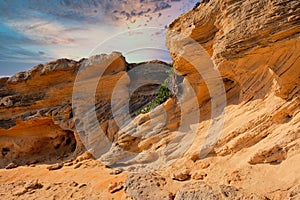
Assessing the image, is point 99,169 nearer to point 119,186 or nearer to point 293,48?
point 119,186

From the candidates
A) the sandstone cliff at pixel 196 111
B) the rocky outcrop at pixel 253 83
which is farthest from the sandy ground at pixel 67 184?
the rocky outcrop at pixel 253 83

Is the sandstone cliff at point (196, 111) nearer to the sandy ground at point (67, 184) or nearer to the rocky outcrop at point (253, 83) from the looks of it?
the rocky outcrop at point (253, 83)

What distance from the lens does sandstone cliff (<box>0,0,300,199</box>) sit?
6.05m

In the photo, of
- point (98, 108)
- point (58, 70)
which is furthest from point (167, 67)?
point (58, 70)

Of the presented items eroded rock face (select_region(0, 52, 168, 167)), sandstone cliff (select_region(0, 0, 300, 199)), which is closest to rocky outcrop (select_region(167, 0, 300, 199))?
sandstone cliff (select_region(0, 0, 300, 199))

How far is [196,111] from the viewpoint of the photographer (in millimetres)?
9352

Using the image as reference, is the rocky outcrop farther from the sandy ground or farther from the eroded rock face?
the eroded rock face

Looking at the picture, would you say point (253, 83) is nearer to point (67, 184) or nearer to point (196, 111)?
point (196, 111)

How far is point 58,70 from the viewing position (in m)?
13.1

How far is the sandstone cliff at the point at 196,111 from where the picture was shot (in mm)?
6055

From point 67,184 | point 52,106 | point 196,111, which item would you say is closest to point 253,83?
point 196,111

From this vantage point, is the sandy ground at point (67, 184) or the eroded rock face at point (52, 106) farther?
the eroded rock face at point (52, 106)

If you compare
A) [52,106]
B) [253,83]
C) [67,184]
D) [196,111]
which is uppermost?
[52,106]

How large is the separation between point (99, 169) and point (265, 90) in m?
6.54
